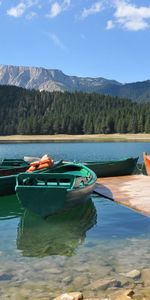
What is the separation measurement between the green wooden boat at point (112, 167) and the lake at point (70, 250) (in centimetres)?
960

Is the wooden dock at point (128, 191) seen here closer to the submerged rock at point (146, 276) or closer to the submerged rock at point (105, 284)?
the submerged rock at point (146, 276)

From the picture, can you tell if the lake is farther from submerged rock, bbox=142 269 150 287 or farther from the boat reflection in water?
submerged rock, bbox=142 269 150 287

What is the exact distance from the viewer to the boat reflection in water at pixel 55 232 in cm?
1331

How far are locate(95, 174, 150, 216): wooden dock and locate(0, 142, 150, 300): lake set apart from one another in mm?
445

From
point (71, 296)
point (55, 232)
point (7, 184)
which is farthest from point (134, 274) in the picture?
point (7, 184)

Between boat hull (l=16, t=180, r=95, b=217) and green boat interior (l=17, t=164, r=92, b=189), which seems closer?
boat hull (l=16, t=180, r=95, b=217)

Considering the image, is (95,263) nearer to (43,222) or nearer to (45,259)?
(45,259)

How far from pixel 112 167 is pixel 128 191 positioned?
7.93 metres

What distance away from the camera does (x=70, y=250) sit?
43.1 feet

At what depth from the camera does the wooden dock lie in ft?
60.6

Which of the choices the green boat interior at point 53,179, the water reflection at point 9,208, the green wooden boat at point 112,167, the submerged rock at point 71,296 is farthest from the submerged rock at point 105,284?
the green wooden boat at point 112,167

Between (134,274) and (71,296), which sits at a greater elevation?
(71,296)

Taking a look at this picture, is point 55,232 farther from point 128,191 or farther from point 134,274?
point 128,191

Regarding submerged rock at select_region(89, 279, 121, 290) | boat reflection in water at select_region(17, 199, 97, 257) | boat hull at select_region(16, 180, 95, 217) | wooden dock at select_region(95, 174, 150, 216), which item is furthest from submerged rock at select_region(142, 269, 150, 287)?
wooden dock at select_region(95, 174, 150, 216)
